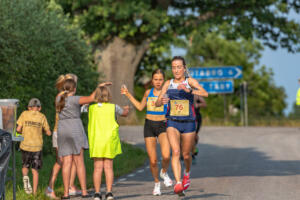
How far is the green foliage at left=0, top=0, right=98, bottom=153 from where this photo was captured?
1466 centimetres

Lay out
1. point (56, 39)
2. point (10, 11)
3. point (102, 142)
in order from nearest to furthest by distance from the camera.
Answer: point (102, 142)
point (10, 11)
point (56, 39)

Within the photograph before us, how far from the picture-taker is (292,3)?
31.7m

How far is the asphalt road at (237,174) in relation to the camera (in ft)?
34.1

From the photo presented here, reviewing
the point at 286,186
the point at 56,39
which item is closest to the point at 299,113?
the point at 56,39

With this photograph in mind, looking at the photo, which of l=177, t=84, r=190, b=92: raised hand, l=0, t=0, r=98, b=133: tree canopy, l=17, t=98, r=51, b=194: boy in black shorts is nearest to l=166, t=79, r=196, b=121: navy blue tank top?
l=177, t=84, r=190, b=92: raised hand

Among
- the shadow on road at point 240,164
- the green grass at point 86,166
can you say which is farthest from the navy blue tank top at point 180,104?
the shadow on road at point 240,164

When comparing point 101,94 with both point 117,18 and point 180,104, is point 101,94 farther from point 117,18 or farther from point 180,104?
point 117,18

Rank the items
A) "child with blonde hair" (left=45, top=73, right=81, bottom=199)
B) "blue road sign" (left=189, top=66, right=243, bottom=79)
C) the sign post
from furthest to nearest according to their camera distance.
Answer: the sign post
"blue road sign" (left=189, top=66, right=243, bottom=79)
"child with blonde hair" (left=45, top=73, right=81, bottom=199)

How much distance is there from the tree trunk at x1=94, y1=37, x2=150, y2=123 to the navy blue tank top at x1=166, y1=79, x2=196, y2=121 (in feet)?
72.6

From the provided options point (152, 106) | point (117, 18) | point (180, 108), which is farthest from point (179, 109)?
point (117, 18)

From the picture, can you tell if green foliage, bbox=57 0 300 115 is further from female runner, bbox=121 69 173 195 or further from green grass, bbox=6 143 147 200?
female runner, bbox=121 69 173 195

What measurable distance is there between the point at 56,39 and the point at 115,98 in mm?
15994

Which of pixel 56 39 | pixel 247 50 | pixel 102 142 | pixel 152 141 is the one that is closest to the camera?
pixel 102 142

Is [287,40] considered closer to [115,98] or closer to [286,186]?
[115,98]
